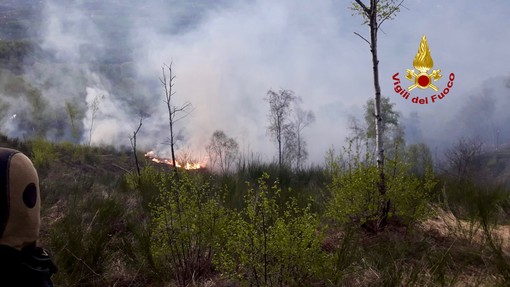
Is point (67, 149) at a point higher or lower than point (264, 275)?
higher

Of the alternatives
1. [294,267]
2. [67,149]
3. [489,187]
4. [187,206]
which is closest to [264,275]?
[294,267]

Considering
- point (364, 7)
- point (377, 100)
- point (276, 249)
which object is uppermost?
point (364, 7)

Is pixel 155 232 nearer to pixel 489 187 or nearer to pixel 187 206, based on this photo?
pixel 187 206

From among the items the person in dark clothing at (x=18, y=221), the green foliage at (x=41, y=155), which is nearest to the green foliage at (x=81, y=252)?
the person in dark clothing at (x=18, y=221)

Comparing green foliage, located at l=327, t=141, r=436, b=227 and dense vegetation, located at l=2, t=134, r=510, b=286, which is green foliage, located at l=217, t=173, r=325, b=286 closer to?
dense vegetation, located at l=2, t=134, r=510, b=286

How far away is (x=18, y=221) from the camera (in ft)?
5.75

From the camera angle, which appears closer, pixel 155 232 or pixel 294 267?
pixel 294 267

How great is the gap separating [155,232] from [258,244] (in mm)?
1537

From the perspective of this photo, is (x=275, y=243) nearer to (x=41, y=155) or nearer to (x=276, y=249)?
(x=276, y=249)

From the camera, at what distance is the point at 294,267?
3562 millimetres

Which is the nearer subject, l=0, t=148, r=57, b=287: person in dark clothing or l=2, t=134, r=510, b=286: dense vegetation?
l=0, t=148, r=57, b=287: person in dark clothing

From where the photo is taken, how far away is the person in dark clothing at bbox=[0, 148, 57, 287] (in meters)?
1.70

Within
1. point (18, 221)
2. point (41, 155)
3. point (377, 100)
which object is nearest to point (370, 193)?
point (377, 100)

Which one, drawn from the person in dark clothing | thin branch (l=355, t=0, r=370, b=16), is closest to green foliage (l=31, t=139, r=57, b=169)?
thin branch (l=355, t=0, r=370, b=16)
